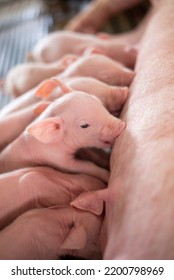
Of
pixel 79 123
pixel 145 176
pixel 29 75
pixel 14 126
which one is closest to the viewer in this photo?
pixel 145 176

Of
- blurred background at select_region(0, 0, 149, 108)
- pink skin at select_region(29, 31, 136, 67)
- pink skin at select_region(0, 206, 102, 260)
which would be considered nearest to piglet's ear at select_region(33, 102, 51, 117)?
pink skin at select_region(0, 206, 102, 260)

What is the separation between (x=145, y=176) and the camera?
0.88m

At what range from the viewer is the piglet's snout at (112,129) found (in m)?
1.17

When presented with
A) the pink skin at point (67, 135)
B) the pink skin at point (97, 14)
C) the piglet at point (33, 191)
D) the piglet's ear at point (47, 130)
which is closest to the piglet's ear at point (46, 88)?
the pink skin at point (67, 135)

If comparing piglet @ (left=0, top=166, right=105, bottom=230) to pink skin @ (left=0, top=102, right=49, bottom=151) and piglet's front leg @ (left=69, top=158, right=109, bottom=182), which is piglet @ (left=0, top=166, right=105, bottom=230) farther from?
pink skin @ (left=0, top=102, right=49, bottom=151)

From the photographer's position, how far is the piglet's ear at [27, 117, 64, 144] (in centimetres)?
121

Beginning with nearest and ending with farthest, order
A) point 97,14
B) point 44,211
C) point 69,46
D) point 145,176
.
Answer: point 145,176 → point 44,211 → point 69,46 → point 97,14

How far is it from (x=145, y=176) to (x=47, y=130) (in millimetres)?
452

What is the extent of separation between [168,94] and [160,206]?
409 millimetres

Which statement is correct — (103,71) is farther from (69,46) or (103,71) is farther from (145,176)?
(145,176)

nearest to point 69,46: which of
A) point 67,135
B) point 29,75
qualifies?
point 29,75

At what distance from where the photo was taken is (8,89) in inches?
82.5

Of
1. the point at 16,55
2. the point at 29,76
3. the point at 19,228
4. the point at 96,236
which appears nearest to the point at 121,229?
the point at 96,236

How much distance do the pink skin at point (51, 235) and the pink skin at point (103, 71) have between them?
69 centimetres
